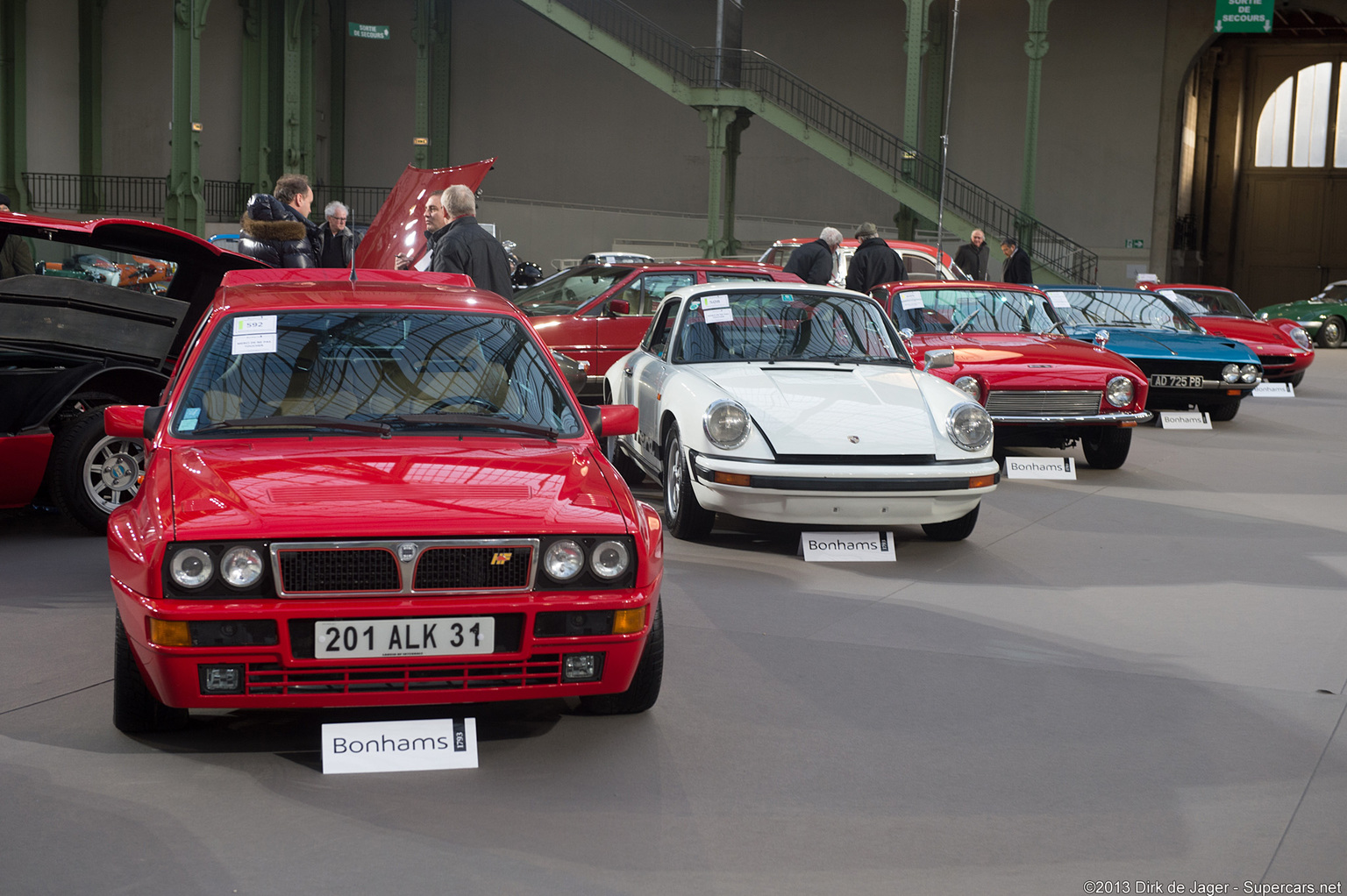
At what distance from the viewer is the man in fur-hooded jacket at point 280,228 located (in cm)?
889

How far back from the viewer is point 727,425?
6496 millimetres

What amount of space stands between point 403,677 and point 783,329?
14.9ft

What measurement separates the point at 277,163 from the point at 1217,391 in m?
22.9

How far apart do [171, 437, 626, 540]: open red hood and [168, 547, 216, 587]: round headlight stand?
5 cm

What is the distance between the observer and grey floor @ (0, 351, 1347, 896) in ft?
10.2

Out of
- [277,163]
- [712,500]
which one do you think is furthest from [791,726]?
[277,163]

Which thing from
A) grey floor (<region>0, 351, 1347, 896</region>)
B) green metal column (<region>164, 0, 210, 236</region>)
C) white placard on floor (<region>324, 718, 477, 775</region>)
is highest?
green metal column (<region>164, 0, 210, 236</region>)

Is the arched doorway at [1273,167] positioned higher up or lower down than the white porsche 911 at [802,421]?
higher up

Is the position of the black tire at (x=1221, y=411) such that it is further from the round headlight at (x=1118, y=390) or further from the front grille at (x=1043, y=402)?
the front grille at (x=1043, y=402)

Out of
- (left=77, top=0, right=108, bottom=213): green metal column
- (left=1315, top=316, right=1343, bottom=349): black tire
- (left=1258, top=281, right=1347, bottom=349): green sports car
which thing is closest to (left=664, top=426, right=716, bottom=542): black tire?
(left=1258, top=281, right=1347, bottom=349): green sports car

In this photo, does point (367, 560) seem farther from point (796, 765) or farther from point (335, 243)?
point (335, 243)

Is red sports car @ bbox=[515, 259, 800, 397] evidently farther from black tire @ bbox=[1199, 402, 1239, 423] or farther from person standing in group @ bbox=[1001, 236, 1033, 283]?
person standing in group @ bbox=[1001, 236, 1033, 283]

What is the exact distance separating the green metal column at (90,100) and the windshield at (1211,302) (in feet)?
76.6

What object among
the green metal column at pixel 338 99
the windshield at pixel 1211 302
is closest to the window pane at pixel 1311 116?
the windshield at pixel 1211 302
